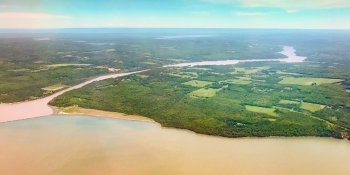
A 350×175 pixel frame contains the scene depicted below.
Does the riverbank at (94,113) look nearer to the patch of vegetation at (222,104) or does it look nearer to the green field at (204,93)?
the patch of vegetation at (222,104)

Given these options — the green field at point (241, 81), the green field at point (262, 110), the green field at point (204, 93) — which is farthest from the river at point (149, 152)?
the green field at point (241, 81)

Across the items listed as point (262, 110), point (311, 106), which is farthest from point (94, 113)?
point (311, 106)

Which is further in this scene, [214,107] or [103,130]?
[214,107]

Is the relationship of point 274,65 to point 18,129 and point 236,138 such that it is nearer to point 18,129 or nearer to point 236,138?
point 236,138

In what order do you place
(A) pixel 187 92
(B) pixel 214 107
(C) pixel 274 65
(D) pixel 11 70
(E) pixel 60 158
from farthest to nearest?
(C) pixel 274 65
(D) pixel 11 70
(A) pixel 187 92
(B) pixel 214 107
(E) pixel 60 158

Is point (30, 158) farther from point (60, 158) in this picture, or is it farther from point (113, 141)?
point (113, 141)

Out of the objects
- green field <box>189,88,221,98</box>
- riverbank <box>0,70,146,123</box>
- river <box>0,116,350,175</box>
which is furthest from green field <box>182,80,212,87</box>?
river <box>0,116,350,175</box>

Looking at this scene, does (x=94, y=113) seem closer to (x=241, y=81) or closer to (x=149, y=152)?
(x=149, y=152)

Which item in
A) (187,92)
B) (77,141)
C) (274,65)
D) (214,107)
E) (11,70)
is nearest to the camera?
Answer: (77,141)

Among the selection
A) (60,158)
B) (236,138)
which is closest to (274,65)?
(236,138)
